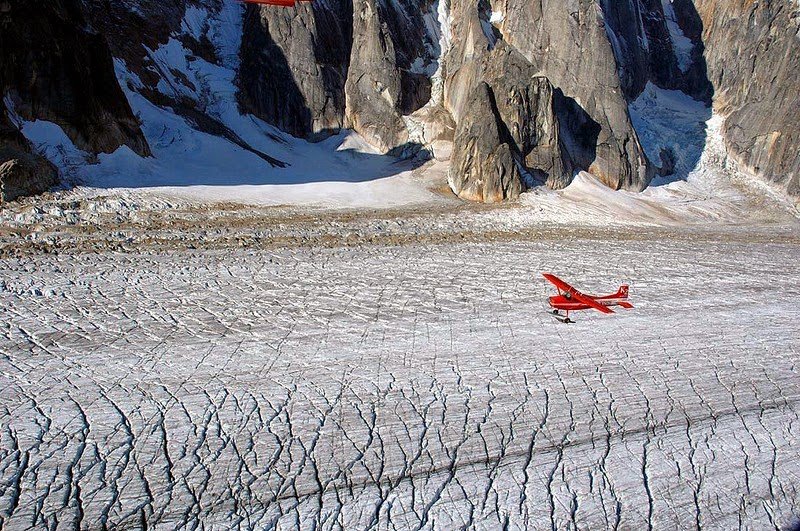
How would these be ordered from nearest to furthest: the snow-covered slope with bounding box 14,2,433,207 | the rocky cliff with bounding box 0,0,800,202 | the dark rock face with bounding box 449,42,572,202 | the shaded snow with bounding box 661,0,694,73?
1. the snow-covered slope with bounding box 14,2,433,207
2. the dark rock face with bounding box 449,42,572,202
3. the rocky cliff with bounding box 0,0,800,202
4. the shaded snow with bounding box 661,0,694,73

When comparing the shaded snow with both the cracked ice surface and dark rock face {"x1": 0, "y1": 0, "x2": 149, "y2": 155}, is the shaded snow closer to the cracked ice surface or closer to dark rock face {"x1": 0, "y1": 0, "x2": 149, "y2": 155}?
dark rock face {"x1": 0, "y1": 0, "x2": 149, "y2": 155}

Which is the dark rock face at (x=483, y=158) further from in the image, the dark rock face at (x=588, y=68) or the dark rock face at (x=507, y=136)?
the dark rock face at (x=588, y=68)

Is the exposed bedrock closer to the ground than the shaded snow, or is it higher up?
closer to the ground

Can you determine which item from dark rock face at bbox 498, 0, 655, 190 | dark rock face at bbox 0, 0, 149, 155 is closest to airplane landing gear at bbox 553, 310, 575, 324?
dark rock face at bbox 0, 0, 149, 155

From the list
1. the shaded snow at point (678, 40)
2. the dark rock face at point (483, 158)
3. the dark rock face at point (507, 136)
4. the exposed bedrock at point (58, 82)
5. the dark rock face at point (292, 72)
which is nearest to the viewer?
the exposed bedrock at point (58, 82)

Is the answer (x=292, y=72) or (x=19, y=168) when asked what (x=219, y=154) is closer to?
(x=19, y=168)

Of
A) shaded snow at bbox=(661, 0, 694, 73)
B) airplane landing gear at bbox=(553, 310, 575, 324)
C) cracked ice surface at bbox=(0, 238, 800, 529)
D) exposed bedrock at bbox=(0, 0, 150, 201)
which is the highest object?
shaded snow at bbox=(661, 0, 694, 73)

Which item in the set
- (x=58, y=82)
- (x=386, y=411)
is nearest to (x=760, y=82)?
(x=58, y=82)

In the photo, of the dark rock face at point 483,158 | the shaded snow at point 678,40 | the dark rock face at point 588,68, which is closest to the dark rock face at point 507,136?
the dark rock face at point 483,158
